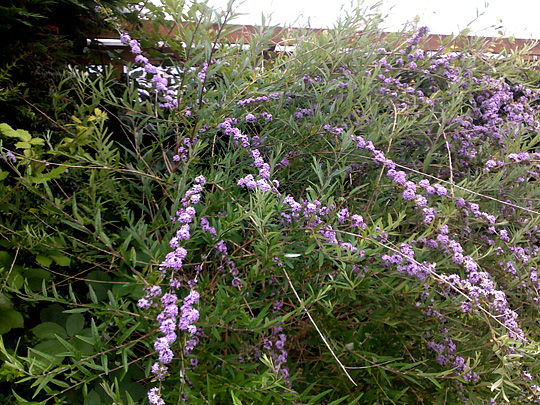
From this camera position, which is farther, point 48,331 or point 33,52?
point 33,52

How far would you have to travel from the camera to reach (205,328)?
1230 millimetres

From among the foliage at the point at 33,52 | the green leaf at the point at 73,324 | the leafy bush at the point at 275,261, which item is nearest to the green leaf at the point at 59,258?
the leafy bush at the point at 275,261

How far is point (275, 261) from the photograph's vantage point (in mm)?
1298

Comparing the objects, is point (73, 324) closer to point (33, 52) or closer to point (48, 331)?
point (48, 331)

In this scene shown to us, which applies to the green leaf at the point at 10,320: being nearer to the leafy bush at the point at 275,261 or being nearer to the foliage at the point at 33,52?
the leafy bush at the point at 275,261

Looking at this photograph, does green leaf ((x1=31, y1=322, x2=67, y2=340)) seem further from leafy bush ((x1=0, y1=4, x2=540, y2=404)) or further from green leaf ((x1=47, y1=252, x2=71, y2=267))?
green leaf ((x1=47, y1=252, x2=71, y2=267))

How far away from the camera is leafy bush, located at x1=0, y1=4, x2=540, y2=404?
1208 millimetres

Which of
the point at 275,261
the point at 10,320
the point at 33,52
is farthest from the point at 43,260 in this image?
the point at 33,52

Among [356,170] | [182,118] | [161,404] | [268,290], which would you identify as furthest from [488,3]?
[161,404]

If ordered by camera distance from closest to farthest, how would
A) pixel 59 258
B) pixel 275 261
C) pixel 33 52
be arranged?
1. pixel 275 261
2. pixel 59 258
3. pixel 33 52

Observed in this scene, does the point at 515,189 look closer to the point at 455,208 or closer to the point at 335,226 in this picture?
the point at 455,208

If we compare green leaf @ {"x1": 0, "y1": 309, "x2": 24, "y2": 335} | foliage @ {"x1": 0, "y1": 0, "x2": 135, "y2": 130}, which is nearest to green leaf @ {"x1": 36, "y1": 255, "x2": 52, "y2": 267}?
green leaf @ {"x1": 0, "y1": 309, "x2": 24, "y2": 335}

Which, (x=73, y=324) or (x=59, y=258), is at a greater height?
(x=59, y=258)

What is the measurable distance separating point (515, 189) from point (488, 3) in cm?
90
